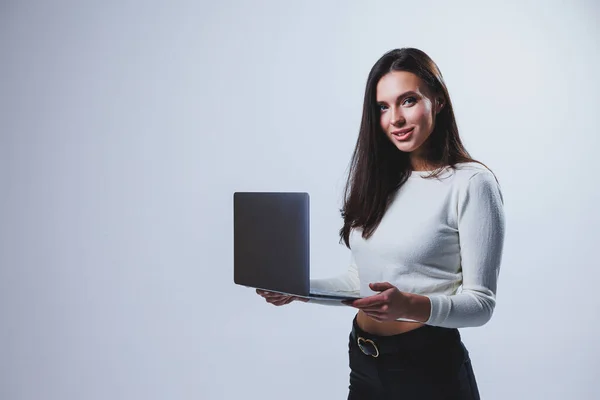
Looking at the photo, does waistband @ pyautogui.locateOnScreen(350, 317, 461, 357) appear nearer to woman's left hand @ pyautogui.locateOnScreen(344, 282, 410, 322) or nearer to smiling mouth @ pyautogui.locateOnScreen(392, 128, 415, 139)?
woman's left hand @ pyautogui.locateOnScreen(344, 282, 410, 322)

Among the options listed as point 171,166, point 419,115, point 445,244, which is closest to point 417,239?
point 445,244

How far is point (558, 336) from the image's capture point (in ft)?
9.18

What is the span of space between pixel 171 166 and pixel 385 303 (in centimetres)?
170

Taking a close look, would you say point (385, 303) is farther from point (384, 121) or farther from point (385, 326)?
point (384, 121)

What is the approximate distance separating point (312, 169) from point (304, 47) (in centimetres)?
50

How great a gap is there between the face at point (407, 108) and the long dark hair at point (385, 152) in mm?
17

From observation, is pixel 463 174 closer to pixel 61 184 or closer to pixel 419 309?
pixel 419 309

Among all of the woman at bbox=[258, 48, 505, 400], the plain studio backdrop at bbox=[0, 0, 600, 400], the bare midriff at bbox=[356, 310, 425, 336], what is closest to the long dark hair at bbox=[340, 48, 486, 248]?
the woman at bbox=[258, 48, 505, 400]

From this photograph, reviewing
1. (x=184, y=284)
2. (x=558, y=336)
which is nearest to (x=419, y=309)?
(x=184, y=284)

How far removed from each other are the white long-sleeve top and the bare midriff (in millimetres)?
64

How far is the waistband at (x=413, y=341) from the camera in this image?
4.35 ft

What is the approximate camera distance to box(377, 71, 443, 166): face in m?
1.39

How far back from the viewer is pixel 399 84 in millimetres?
1400

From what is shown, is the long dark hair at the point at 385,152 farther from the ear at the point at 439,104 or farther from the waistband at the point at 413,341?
the waistband at the point at 413,341
